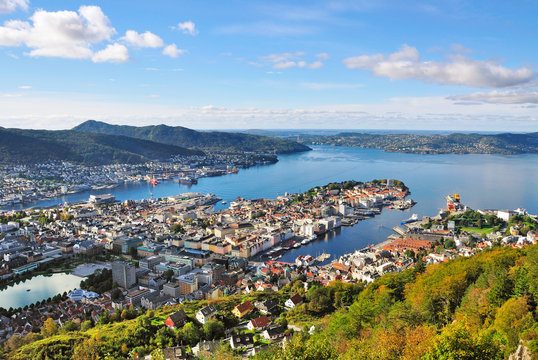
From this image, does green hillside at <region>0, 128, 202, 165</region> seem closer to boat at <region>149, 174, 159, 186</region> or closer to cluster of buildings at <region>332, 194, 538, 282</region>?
boat at <region>149, 174, 159, 186</region>

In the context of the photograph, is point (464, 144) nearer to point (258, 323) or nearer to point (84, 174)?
point (84, 174)

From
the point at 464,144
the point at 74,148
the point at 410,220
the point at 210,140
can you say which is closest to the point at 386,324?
the point at 410,220

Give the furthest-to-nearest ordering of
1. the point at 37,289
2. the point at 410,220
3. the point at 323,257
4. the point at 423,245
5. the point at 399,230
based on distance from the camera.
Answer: the point at 410,220 → the point at 399,230 → the point at 423,245 → the point at 323,257 → the point at 37,289

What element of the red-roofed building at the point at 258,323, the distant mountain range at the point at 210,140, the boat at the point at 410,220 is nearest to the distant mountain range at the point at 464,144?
the distant mountain range at the point at 210,140

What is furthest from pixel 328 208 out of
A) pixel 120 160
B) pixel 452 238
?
pixel 120 160

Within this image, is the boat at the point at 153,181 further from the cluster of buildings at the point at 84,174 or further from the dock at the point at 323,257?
the dock at the point at 323,257

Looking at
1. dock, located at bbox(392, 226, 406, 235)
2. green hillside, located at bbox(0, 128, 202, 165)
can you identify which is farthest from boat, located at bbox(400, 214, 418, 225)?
green hillside, located at bbox(0, 128, 202, 165)

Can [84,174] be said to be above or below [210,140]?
below
